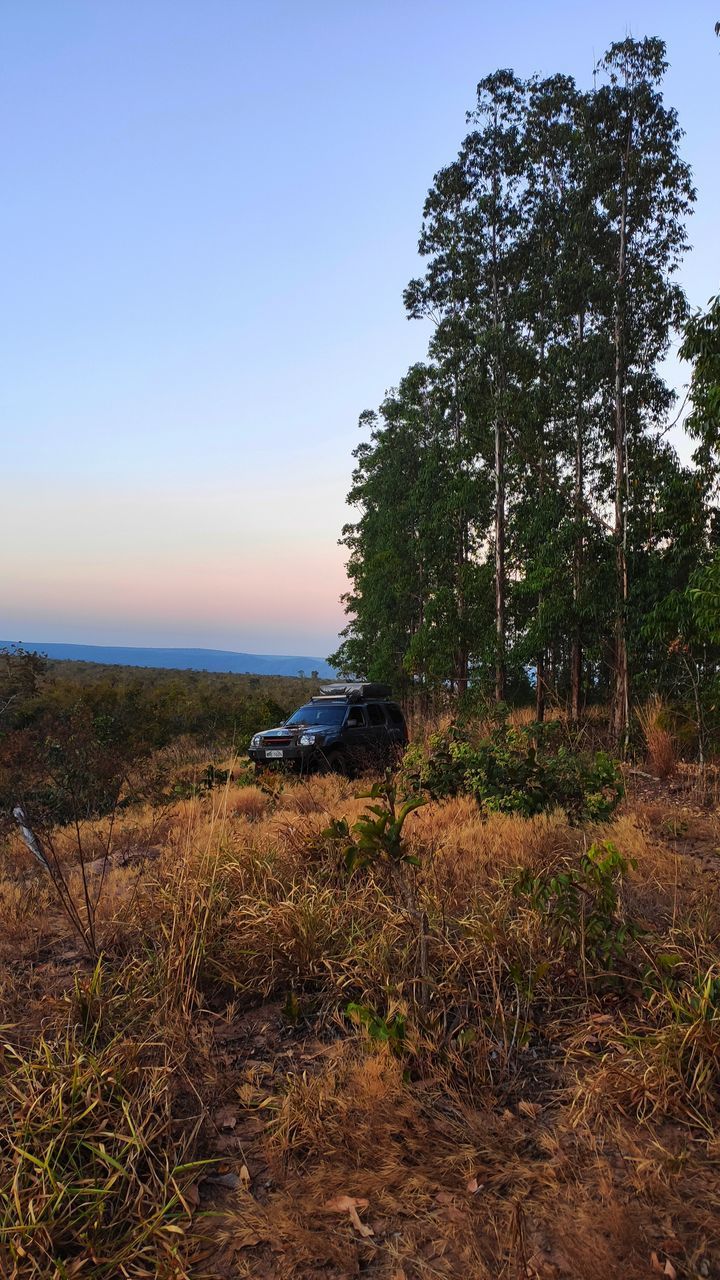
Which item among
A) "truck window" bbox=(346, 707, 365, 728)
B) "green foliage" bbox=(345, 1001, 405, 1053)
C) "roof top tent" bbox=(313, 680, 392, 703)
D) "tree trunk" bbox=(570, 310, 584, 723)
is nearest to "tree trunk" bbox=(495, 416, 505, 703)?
"tree trunk" bbox=(570, 310, 584, 723)

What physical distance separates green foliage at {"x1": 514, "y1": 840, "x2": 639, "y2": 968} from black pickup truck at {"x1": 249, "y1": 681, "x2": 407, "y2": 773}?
6940mm

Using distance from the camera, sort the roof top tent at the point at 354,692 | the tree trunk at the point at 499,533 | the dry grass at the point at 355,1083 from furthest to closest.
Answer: the tree trunk at the point at 499,533, the roof top tent at the point at 354,692, the dry grass at the point at 355,1083

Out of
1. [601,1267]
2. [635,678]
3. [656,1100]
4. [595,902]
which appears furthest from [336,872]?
[635,678]

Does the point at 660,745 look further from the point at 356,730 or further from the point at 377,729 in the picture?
the point at 356,730

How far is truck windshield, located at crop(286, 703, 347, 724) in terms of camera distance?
13.7 metres

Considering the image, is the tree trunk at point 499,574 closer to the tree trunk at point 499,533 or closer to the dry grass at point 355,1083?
the tree trunk at point 499,533

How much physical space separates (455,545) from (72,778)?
61.6ft

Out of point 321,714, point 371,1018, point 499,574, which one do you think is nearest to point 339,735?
point 321,714

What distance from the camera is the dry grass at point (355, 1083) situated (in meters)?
2.46

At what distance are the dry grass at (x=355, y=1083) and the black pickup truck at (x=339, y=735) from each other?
6745mm

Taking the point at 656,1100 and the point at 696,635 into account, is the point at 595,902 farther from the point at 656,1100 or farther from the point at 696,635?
the point at 696,635

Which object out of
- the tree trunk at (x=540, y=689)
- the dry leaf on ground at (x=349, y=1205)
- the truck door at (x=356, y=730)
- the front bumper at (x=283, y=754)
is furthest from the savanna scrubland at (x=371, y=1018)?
the tree trunk at (x=540, y=689)

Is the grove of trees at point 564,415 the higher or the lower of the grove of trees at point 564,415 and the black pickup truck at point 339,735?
the higher

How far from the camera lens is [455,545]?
23.1m
